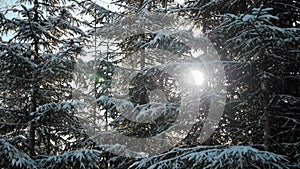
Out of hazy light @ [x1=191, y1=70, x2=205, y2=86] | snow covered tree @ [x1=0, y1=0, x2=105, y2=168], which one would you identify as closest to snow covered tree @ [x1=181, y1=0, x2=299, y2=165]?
hazy light @ [x1=191, y1=70, x2=205, y2=86]

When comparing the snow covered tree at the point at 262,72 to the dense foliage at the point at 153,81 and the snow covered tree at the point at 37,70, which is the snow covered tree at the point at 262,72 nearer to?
the dense foliage at the point at 153,81

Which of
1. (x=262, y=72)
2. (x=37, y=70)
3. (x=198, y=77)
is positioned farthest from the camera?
(x=37, y=70)

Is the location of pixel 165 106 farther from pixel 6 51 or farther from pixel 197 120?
pixel 6 51

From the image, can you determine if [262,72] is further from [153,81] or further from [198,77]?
A: [153,81]

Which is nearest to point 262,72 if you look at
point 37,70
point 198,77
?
point 198,77

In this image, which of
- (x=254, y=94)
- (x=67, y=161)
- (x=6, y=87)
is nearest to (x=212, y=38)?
(x=254, y=94)

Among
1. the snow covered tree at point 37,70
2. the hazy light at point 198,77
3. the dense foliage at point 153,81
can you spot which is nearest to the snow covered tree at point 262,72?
the dense foliage at point 153,81

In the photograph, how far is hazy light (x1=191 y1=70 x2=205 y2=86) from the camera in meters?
6.63

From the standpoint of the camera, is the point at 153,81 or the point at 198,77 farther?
the point at 153,81

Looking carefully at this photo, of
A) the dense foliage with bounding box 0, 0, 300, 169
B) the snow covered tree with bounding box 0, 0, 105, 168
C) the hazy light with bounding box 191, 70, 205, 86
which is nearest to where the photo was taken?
the dense foliage with bounding box 0, 0, 300, 169

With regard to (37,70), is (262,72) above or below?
below

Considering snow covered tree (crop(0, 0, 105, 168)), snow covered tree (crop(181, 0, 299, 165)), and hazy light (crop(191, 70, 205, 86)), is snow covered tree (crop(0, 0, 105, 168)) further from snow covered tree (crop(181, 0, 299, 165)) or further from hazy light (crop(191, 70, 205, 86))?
snow covered tree (crop(181, 0, 299, 165))

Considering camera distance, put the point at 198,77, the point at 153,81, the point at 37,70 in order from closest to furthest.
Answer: the point at 198,77 → the point at 37,70 → the point at 153,81

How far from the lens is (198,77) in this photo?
692cm
